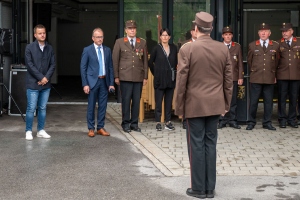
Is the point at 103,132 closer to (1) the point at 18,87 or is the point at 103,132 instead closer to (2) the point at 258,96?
(2) the point at 258,96

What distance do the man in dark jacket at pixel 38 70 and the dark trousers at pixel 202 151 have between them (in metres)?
3.74

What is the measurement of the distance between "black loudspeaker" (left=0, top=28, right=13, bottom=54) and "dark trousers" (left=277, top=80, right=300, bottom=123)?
521cm

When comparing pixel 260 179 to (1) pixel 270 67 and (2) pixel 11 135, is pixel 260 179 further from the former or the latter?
(2) pixel 11 135

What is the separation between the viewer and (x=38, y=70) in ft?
31.2

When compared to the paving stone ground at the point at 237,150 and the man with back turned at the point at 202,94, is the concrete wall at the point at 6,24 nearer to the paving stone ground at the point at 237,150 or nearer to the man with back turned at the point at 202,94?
the paving stone ground at the point at 237,150

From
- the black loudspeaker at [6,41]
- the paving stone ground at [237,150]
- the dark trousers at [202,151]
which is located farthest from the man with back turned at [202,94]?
the black loudspeaker at [6,41]

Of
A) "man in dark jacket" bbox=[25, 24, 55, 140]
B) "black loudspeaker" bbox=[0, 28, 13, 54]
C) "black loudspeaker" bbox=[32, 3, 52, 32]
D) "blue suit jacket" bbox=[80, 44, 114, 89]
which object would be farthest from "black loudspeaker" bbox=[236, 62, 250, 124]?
"black loudspeaker" bbox=[32, 3, 52, 32]

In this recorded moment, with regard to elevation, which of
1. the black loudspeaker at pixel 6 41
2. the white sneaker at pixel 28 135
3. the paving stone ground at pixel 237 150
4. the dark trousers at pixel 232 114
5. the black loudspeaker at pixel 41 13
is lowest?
the paving stone ground at pixel 237 150

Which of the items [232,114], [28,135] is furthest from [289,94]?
[28,135]

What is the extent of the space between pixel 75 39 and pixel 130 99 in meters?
18.6

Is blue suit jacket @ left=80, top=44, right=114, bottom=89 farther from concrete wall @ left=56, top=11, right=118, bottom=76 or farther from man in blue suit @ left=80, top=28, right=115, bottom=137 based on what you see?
concrete wall @ left=56, top=11, right=118, bottom=76

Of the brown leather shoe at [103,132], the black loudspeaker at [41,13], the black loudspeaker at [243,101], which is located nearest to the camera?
the brown leather shoe at [103,132]

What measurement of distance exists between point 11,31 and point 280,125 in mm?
5565

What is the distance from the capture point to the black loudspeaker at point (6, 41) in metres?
12.0
